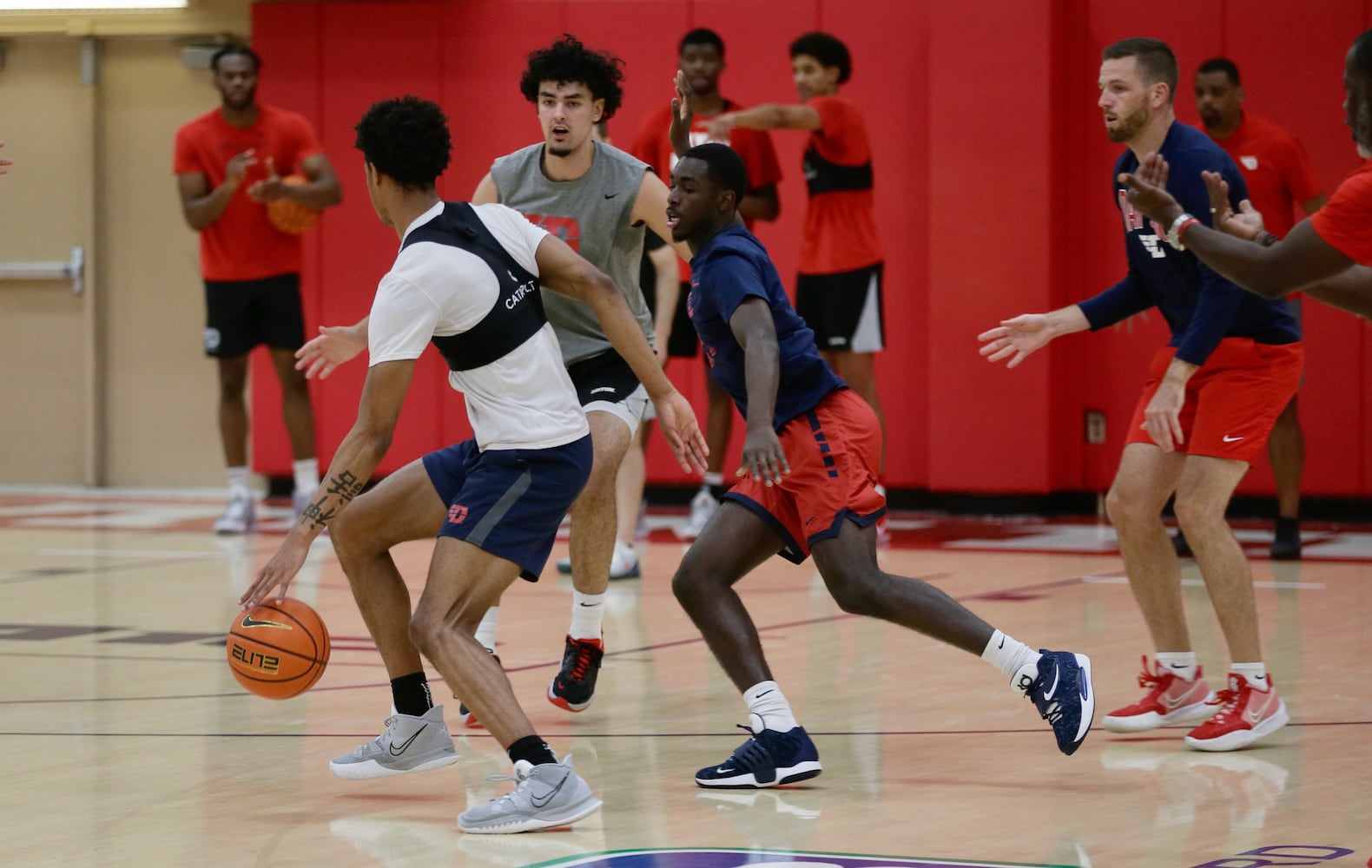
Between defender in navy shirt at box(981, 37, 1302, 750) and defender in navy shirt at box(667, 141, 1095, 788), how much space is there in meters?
0.63

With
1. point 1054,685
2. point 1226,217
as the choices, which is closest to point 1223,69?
point 1226,217

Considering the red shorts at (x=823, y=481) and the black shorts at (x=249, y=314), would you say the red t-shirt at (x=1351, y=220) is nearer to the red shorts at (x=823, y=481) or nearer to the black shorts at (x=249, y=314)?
the red shorts at (x=823, y=481)

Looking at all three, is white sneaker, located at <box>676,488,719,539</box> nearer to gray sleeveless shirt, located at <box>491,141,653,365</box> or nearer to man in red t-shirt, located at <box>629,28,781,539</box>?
man in red t-shirt, located at <box>629,28,781,539</box>

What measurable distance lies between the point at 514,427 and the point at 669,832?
1091 millimetres

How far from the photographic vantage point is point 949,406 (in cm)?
1233

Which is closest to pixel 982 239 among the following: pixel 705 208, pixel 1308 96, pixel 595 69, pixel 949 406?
pixel 949 406

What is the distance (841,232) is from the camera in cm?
1086

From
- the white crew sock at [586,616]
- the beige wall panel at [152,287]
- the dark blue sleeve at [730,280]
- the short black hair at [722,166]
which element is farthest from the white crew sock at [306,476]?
the dark blue sleeve at [730,280]

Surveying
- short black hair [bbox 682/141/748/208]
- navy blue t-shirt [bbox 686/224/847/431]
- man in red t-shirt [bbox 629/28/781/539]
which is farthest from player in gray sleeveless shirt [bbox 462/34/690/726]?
man in red t-shirt [bbox 629/28/781/539]

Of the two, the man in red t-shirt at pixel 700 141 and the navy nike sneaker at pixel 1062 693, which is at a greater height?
the man in red t-shirt at pixel 700 141

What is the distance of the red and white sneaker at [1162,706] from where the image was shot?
5477 mm

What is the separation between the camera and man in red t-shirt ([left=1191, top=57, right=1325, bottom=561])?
9836 mm

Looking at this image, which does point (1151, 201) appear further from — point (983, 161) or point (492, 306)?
point (983, 161)

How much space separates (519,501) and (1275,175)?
21.7ft
